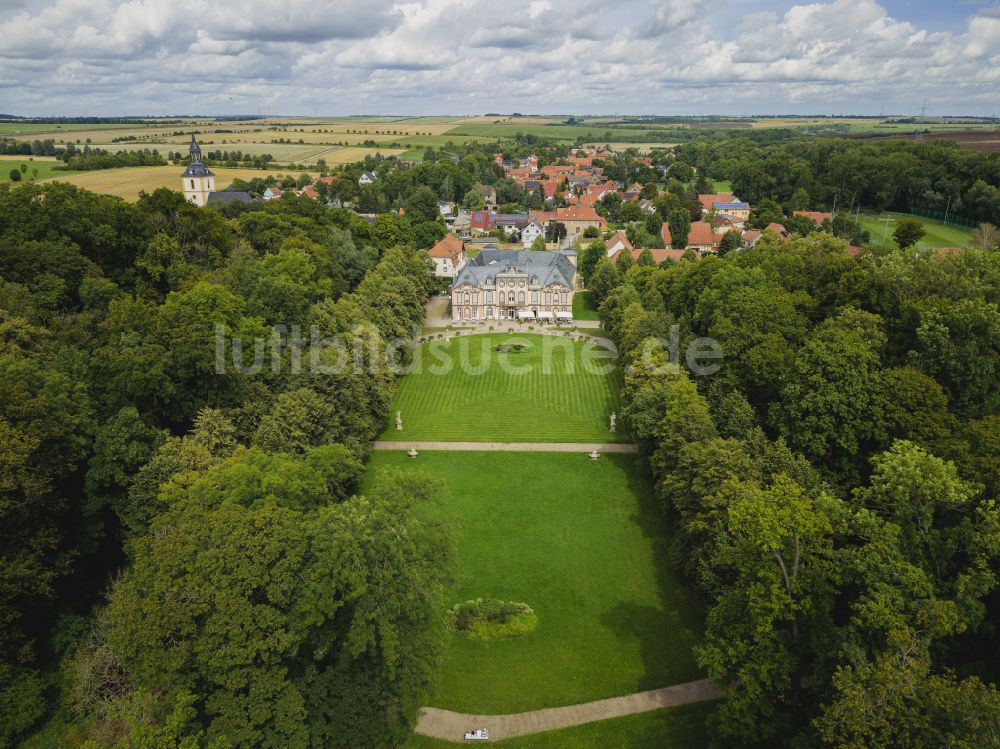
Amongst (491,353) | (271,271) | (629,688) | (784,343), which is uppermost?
(271,271)

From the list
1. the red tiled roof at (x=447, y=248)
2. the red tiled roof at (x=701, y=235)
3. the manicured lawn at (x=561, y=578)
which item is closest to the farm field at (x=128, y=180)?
the red tiled roof at (x=447, y=248)

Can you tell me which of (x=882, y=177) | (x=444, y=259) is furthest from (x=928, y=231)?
(x=444, y=259)

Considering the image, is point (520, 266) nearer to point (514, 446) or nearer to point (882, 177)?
point (514, 446)

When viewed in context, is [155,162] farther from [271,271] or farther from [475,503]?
[475,503]

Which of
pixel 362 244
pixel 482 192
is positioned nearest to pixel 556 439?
pixel 362 244

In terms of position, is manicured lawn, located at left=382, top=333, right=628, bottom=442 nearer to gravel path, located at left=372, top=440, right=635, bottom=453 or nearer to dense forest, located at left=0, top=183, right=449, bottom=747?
gravel path, located at left=372, top=440, right=635, bottom=453
